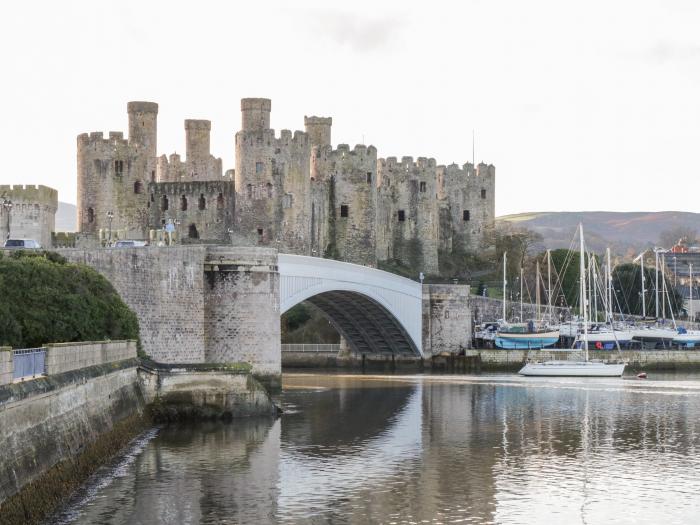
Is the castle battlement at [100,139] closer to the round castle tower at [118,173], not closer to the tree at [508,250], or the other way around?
the round castle tower at [118,173]

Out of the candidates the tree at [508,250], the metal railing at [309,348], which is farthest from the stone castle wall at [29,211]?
the tree at [508,250]

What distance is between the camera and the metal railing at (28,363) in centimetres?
1947

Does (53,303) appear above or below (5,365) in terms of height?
above

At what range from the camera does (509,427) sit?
35.1 m

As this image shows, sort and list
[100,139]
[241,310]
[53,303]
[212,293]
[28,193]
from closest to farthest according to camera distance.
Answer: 1. [53,303]
2. [212,293]
3. [241,310]
4. [28,193]
5. [100,139]

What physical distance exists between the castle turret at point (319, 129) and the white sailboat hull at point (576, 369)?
21450mm

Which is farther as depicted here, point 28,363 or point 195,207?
point 195,207

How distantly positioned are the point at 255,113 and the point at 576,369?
20.3 m

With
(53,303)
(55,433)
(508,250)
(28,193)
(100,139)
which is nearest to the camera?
(55,433)

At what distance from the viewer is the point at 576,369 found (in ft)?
187

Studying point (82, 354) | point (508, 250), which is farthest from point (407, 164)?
point (82, 354)

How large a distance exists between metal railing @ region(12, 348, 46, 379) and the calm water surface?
2.24 m

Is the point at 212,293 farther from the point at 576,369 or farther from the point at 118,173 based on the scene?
the point at 118,173

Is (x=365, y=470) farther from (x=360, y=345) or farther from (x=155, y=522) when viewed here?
(x=360, y=345)
